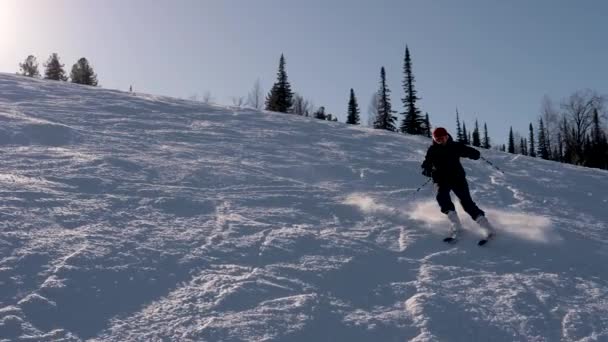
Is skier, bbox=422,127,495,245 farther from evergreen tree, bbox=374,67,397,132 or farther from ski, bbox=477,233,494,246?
evergreen tree, bbox=374,67,397,132

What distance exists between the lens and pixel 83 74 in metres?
73.4

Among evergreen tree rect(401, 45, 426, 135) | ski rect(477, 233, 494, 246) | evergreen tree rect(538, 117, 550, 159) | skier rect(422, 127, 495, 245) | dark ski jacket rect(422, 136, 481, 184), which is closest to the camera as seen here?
ski rect(477, 233, 494, 246)

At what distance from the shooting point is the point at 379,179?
12.2 m

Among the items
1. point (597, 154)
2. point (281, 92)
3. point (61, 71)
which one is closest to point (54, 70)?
point (61, 71)

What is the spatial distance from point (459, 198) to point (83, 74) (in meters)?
73.3

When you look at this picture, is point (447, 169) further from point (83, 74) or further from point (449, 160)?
point (83, 74)

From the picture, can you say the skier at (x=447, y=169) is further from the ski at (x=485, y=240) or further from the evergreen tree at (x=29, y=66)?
the evergreen tree at (x=29, y=66)

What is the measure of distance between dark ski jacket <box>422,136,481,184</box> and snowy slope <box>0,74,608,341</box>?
78 cm

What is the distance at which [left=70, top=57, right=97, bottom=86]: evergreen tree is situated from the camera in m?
73.2

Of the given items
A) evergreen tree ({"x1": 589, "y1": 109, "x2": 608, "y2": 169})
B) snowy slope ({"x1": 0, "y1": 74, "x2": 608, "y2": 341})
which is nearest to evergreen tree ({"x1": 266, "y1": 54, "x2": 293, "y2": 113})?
evergreen tree ({"x1": 589, "y1": 109, "x2": 608, "y2": 169})

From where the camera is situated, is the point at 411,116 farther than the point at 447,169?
Yes

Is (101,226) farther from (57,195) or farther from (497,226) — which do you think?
(497,226)

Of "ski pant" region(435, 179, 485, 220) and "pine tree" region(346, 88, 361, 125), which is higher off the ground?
"pine tree" region(346, 88, 361, 125)

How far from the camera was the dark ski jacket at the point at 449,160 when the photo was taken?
8.63m
